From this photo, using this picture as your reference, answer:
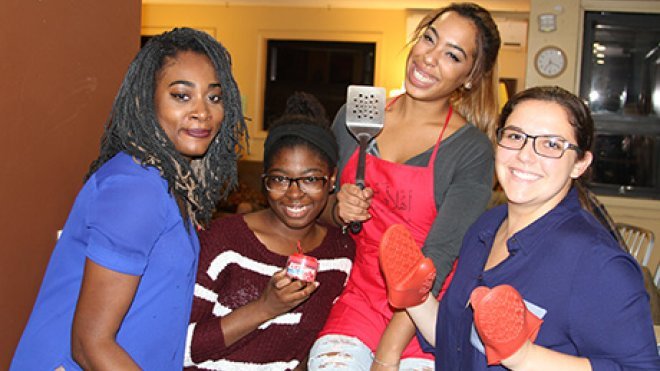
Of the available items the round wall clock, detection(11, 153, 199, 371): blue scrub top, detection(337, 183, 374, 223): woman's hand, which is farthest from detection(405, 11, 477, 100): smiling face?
the round wall clock

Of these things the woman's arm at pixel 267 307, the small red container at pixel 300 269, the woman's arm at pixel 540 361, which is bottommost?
the woman's arm at pixel 267 307

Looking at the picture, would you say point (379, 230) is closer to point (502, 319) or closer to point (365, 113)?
point (365, 113)

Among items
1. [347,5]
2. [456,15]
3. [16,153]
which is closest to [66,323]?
[16,153]

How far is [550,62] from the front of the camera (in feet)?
19.8

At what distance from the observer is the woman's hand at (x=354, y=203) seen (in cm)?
173

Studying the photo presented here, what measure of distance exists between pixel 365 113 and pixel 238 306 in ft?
2.12

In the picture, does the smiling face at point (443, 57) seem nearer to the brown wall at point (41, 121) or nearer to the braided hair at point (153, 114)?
the braided hair at point (153, 114)

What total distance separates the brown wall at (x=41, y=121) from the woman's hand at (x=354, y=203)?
83cm

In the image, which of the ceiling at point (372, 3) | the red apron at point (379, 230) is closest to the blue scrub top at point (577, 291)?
the red apron at point (379, 230)

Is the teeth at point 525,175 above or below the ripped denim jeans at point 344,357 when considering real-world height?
above

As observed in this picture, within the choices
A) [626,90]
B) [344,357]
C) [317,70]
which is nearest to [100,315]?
[344,357]

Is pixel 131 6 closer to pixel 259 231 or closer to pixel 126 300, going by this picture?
pixel 259 231

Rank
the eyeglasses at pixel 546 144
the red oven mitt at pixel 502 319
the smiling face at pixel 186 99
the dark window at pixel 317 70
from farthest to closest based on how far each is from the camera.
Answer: the dark window at pixel 317 70 → the smiling face at pixel 186 99 → the eyeglasses at pixel 546 144 → the red oven mitt at pixel 502 319

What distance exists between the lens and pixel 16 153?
1686 mm
